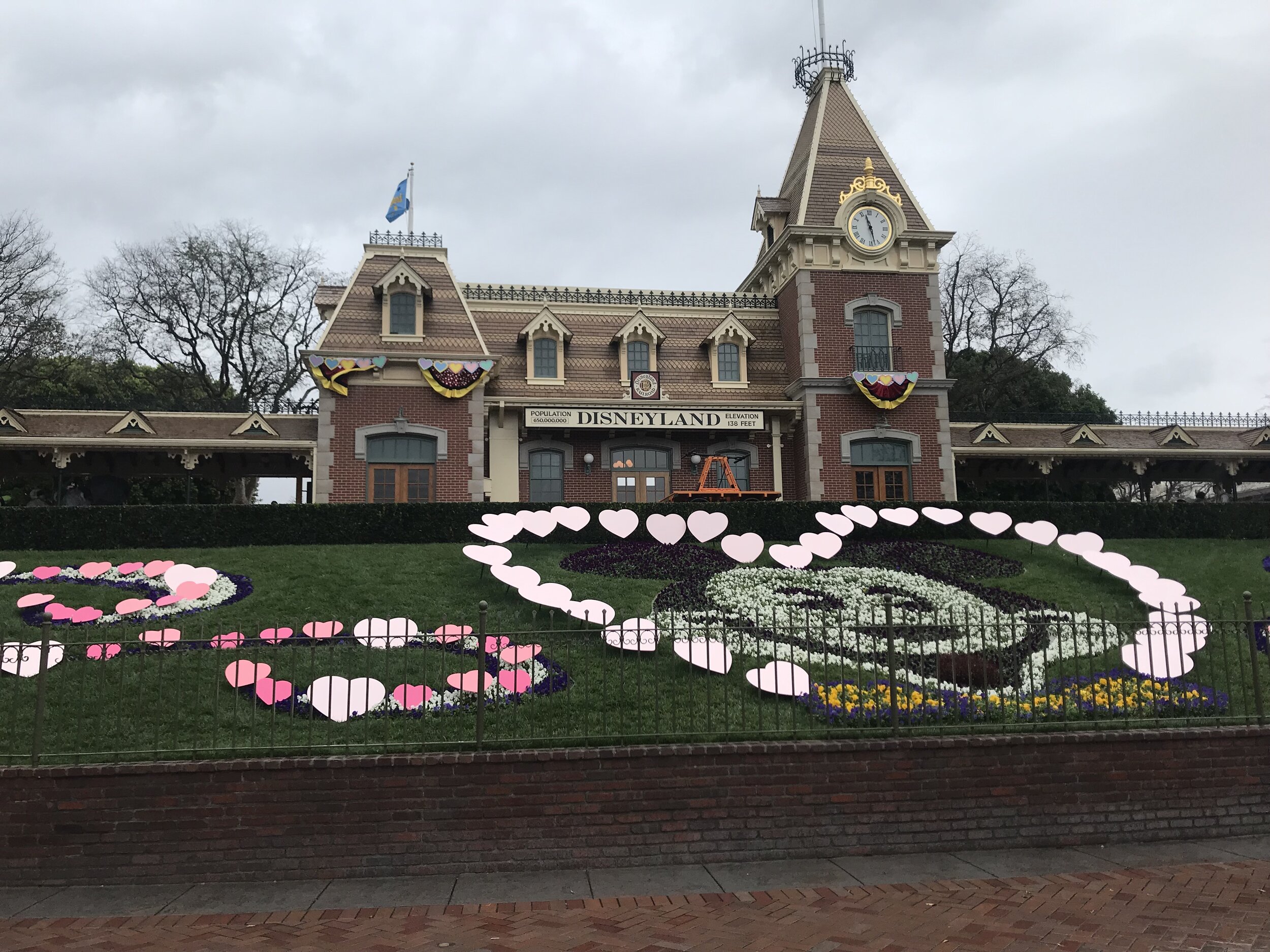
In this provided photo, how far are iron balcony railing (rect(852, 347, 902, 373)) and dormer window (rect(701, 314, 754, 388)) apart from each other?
132 inches

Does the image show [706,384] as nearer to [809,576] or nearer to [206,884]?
[809,576]

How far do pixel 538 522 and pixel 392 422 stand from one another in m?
7.49

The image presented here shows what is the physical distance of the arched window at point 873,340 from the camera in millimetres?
26641

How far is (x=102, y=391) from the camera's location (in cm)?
4078

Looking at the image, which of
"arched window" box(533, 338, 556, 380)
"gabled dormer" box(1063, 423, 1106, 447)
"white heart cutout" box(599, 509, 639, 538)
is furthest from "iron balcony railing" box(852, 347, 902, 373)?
"white heart cutout" box(599, 509, 639, 538)

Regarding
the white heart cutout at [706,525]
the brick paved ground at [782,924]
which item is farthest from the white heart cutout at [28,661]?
the white heart cutout at [706,525]

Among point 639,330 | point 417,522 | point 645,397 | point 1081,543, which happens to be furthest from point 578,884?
point 639,330

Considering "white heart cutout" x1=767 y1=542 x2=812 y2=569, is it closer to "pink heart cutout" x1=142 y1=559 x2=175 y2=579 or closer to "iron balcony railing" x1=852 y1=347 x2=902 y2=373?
"iron balcony railing" x1=852 y1=347 x2=902 y2=373

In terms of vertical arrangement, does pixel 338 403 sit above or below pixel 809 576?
above

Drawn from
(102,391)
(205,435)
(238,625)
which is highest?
(102,391)

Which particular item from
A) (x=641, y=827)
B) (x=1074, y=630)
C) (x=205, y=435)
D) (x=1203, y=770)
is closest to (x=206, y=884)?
(x=641, y=827)

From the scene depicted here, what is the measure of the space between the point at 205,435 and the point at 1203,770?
24.8 m

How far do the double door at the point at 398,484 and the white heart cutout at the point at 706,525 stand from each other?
843 centimetres

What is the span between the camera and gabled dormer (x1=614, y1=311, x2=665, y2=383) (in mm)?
26953
